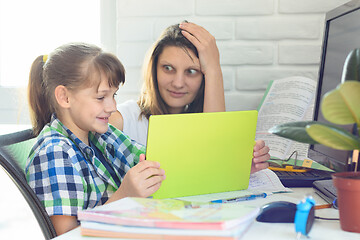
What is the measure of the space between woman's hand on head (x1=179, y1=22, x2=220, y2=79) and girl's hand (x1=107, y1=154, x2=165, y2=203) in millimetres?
735

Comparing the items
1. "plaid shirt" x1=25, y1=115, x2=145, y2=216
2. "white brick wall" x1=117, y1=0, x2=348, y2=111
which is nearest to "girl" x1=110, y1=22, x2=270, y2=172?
"white brick wall" x1=117, y1=0, x2=348, y2=111

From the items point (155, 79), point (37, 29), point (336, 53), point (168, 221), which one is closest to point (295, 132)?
point (168, 221)

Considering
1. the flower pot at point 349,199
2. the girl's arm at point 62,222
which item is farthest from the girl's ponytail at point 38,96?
the flower pot at point 349,199

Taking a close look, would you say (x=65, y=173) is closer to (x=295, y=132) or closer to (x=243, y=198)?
(x=243, y=198)

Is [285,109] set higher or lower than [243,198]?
higher

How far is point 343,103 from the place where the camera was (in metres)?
0.67

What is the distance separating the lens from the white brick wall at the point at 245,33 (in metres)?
1.73

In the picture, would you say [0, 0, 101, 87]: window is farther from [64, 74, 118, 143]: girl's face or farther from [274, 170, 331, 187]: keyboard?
[274, 170, 331, 187]: keyboard

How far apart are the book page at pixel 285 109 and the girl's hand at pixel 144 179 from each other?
25.0 inches

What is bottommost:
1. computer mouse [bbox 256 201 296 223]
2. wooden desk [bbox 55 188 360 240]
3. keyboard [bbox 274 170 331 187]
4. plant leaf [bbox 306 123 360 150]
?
keyboard [bbox 274 170 331 187]

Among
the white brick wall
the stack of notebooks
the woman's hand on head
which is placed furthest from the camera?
the white brick wall

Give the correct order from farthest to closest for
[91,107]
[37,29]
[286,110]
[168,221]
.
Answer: [37,29] → [286,110] → [91,107] → [168,221]

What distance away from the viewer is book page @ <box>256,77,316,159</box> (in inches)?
58.0

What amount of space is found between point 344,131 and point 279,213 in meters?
0.19
